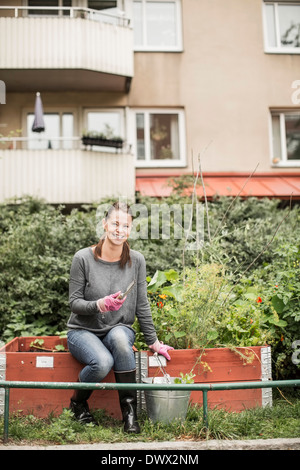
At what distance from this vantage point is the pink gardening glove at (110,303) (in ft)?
11.6

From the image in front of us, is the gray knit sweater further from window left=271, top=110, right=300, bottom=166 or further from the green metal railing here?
window left=271, top=110, right=300, bottom=166

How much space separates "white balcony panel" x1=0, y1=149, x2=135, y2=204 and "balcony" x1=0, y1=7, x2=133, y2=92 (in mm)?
2133

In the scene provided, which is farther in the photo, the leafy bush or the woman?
the leafy bush

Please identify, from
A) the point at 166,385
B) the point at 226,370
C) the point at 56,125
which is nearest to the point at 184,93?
the point at 56,125

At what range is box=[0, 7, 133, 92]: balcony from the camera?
11.4 m

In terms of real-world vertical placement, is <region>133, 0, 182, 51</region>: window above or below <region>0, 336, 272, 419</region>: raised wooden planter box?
above

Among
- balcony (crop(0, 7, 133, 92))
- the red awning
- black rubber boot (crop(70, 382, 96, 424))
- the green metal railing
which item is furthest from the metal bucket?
balcony (crop(0, 7, 133, 92))

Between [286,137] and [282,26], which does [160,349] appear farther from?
[282,26]

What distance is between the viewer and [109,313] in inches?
153

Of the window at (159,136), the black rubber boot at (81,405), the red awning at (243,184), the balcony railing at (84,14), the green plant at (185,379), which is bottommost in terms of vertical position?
the black rubber boot at (81,405)

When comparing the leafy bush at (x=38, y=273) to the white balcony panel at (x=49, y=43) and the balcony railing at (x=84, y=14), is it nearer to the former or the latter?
the white balcony panel at (x=49, y=43)

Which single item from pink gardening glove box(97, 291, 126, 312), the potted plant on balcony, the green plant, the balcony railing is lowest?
the green plant

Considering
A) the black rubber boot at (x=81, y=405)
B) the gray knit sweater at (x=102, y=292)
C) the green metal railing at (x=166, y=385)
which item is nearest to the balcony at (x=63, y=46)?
A: the gray knit sweater at (x=102, y=292)

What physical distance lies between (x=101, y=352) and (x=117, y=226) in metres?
Answer: 1.02
